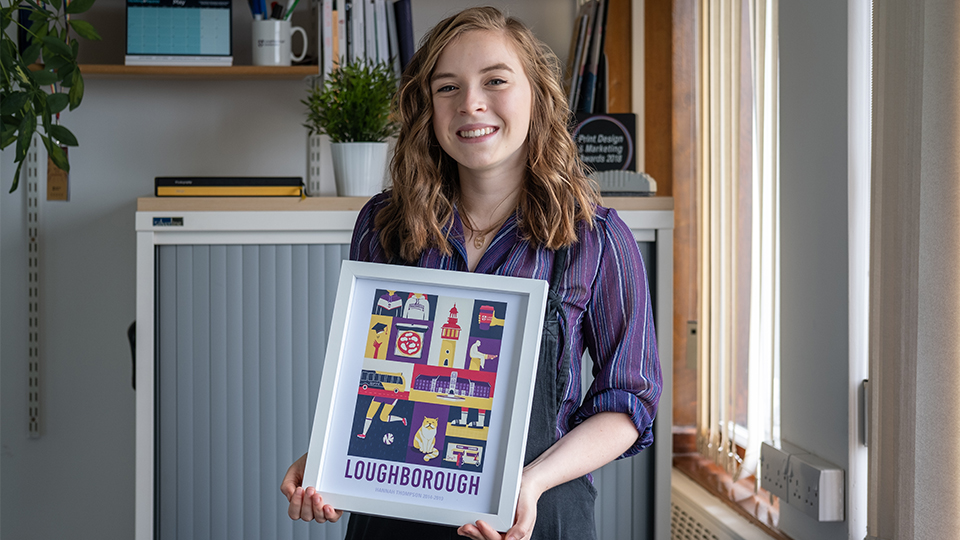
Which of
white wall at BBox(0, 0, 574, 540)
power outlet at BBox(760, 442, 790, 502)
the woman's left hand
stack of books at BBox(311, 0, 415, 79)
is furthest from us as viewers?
white wall at BBox(0, 0, 574, 540)

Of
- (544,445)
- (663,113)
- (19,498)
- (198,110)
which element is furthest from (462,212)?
(19,498)

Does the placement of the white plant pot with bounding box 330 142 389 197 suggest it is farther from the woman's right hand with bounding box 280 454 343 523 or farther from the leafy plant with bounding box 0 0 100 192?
the woman's right hand with bounding box 280 454 343 523

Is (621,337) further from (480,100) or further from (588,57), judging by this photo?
(588,57)

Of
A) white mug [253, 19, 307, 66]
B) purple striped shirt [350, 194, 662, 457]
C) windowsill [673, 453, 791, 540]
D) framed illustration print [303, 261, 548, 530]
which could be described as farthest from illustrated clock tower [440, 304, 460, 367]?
white mug [253, 19, 307, 66]

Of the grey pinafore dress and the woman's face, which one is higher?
the woman's face

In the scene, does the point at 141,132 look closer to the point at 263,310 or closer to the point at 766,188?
the point at 263,310

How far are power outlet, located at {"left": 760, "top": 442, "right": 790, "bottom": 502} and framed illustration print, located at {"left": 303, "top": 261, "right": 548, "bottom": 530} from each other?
0.96 meters

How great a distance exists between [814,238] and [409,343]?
97cm

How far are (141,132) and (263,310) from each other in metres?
0.86

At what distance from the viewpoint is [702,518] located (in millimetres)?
1899

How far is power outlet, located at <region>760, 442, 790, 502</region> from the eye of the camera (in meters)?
1.59

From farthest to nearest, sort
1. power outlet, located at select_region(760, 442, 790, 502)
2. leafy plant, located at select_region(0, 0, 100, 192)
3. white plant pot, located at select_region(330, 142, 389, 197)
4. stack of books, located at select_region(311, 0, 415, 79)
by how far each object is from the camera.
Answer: stack of books, located at select_region(311, 0, 415, 79) → white plant pot, located at select_region(330, 142, 389, 197) → power outlet, located at select_region(760, 442, 790, 502) → leafy plant, located at select_region(0, 0, 100, 192)

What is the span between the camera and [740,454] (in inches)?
75.7

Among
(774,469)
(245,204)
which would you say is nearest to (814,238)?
(774,469)
